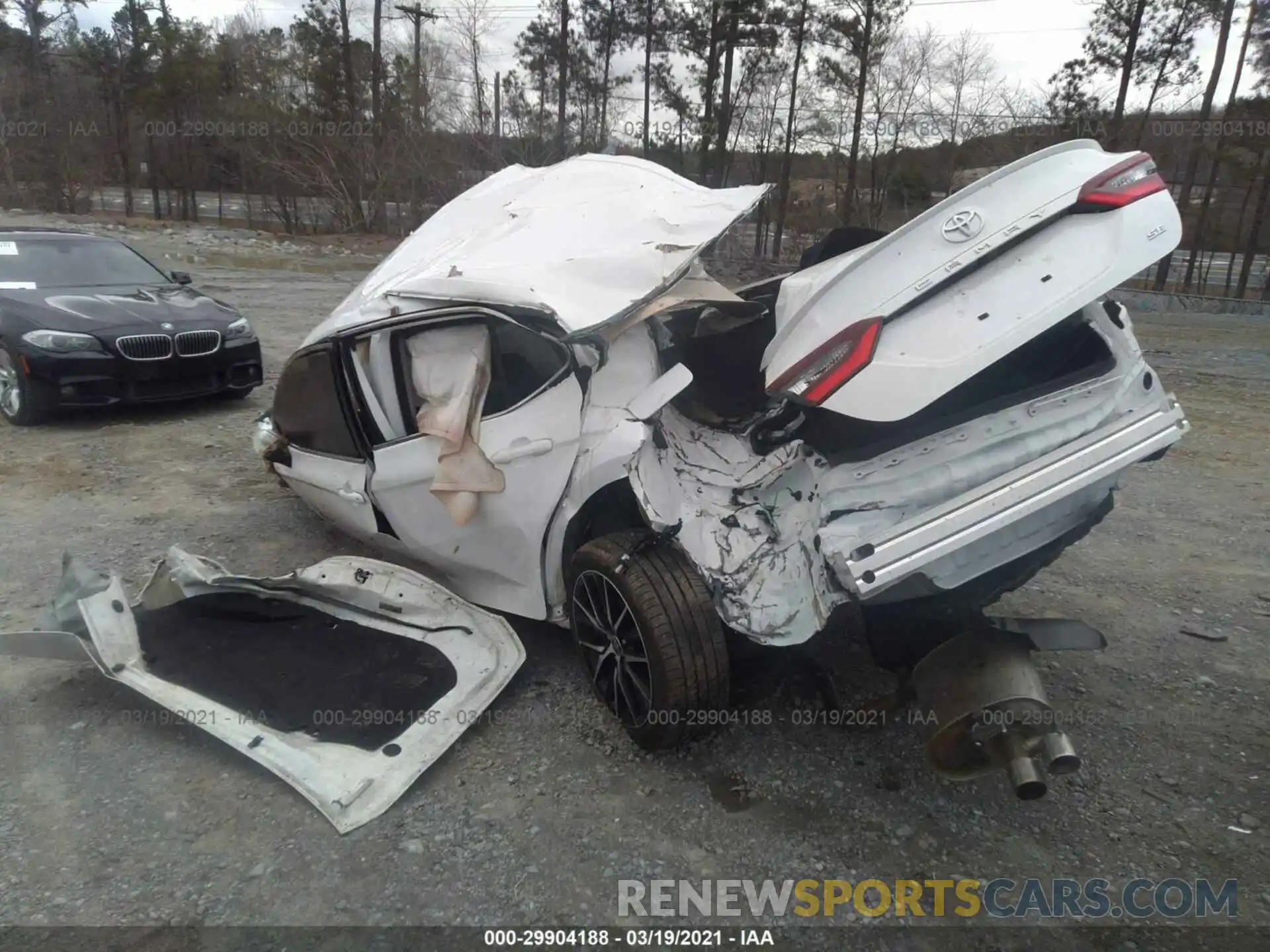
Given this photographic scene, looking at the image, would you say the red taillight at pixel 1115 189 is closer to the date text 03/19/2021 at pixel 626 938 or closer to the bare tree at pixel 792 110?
the date text 03/19/2021 at pixel 626 938

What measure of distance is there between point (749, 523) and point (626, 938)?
1.30m

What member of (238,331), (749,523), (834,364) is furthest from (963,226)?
(238,331)

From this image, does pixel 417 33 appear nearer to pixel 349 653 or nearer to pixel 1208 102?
pixel 1208 102

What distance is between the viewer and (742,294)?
154 inches

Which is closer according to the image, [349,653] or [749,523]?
[749,523]

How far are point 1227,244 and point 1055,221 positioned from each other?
19.9 metres

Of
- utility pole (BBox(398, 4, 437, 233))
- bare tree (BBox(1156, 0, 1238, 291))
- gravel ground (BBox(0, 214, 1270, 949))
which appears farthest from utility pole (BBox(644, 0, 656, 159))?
gravel ground (BBox(0, 214, 1270, 949))

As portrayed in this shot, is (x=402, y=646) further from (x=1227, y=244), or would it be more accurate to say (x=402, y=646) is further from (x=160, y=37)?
(x=160, y=37)

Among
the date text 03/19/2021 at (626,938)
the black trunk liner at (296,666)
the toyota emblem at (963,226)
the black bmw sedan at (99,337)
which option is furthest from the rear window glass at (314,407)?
the black bmw sedan at (99,337)

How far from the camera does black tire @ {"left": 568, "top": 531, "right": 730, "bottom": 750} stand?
107 inches

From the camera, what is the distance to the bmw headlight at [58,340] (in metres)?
6.32

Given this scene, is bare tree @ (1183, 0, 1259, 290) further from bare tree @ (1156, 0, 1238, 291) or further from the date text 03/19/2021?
the date text 03/19/2021

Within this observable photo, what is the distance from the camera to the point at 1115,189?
2535 millimetres

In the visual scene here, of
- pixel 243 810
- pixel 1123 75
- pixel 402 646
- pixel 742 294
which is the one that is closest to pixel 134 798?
pixel 243 810
